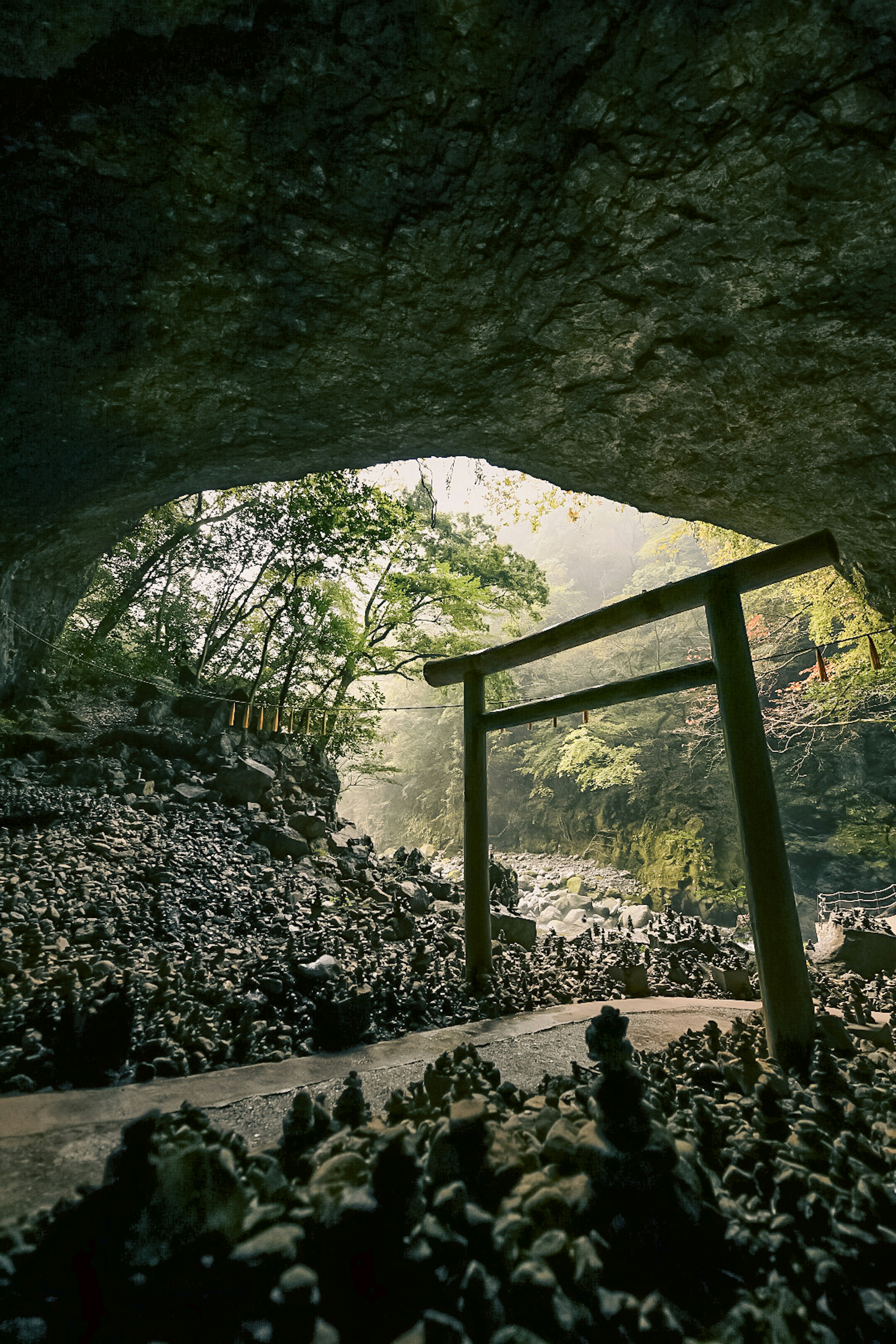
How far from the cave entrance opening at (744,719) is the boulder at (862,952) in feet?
9.51

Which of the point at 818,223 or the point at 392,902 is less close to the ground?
the point at 818,223

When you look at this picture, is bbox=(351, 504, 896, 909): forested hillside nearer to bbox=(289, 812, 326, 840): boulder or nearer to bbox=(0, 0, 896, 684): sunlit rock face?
bbox=(0, 0, 896, 684): sunlit rock face

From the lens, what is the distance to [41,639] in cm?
729

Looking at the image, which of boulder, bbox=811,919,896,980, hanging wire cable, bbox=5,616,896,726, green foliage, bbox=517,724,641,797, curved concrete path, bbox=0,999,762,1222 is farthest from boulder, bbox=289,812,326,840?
green foliage, bbox=517,724,641,797

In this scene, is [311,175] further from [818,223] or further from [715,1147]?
[715,1147]

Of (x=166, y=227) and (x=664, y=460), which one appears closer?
(x=166, y=227)

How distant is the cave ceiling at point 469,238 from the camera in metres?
2.25

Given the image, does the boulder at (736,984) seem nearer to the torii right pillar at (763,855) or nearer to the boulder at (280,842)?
the torii right pillar at (763,855)

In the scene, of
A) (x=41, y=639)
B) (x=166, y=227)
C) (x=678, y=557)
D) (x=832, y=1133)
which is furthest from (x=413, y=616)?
(x=678, y=557)

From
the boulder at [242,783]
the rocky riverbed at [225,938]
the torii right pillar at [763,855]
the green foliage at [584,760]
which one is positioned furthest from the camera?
the green foliage at [584,760]

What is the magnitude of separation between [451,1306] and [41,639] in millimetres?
8792

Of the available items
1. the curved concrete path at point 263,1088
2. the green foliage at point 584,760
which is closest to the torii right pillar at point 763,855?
the curved concrete path at point 263,1088

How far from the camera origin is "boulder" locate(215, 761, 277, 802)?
8.09 m

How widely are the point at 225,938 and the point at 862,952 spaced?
20.3ft
